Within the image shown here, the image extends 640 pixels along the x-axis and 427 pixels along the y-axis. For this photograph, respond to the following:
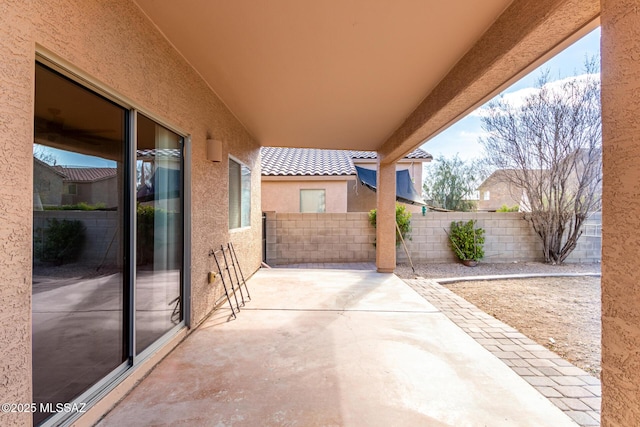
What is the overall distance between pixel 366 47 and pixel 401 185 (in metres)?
9.47

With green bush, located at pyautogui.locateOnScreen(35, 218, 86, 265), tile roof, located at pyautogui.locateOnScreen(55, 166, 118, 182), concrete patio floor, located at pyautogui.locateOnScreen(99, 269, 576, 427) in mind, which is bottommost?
concrete patio floor, located at pyautogui.locateOnScreen(99, 269, 576, 427)

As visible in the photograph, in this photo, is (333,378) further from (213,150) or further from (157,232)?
(213,150)

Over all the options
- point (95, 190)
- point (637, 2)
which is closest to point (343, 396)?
point (95, 190)

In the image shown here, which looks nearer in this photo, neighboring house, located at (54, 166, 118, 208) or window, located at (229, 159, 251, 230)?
neighboring house, located at (54, 166, 118, 208)

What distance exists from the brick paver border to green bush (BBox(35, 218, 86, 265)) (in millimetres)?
3813

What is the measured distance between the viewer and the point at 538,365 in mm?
3154

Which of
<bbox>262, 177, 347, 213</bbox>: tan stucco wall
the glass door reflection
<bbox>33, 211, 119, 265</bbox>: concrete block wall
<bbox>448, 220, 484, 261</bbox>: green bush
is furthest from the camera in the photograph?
<bbox>262, 177, 347, 213</bbox>: tan stucco wall

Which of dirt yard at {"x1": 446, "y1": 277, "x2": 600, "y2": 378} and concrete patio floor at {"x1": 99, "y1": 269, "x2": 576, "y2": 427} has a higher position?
concrete patio floor at {"x1": 99, "y1": 269, "x2": 576, "y2": 427}

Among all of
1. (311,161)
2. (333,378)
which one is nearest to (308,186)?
(311,161)

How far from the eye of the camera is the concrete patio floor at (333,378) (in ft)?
7.54

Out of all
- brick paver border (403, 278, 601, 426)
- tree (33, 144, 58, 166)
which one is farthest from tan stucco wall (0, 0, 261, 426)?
brick paver border (403, 278, 601, 426)

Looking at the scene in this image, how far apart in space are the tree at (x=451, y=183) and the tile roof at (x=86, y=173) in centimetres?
1626

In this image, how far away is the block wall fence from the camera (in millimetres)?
9594

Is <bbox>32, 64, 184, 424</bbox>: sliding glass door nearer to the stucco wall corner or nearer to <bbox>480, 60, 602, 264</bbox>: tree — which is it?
the stucco wall corner
